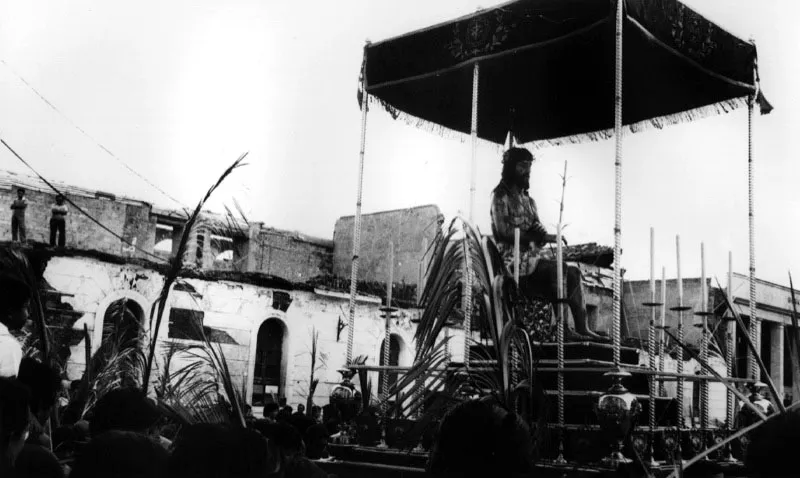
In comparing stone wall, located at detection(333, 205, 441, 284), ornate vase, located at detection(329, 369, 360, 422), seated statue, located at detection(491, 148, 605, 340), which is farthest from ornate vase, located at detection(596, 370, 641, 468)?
stone wall, located at detection(333, 205, 441, 284)

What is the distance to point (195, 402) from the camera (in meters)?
4.45

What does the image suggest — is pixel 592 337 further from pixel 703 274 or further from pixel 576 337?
pixel 703 274

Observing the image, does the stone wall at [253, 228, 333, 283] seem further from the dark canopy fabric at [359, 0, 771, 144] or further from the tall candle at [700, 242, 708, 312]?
the tall candle at [700, 242, 708, 312]

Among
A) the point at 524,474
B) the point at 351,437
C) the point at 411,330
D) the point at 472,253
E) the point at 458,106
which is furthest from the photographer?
the point at 411,330

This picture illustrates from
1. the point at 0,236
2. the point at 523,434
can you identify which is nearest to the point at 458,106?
the point at 523,434

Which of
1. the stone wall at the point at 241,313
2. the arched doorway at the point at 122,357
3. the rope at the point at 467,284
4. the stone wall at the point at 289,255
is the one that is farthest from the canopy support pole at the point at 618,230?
the stone wall at the point at 289,255

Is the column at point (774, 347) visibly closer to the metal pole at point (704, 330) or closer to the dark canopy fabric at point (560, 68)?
the dark canopy fabric at point (560, 68)

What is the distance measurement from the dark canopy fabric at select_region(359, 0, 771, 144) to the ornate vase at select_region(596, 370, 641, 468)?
2.51 m

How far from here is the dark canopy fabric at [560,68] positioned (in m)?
6.38

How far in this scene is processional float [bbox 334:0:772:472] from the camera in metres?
6.07

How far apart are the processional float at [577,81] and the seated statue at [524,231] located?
74cm

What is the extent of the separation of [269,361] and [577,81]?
43.3 feet

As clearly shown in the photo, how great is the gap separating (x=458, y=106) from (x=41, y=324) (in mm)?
5479

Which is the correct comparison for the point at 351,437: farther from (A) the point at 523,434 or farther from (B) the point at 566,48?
(A) the point at 523,434
